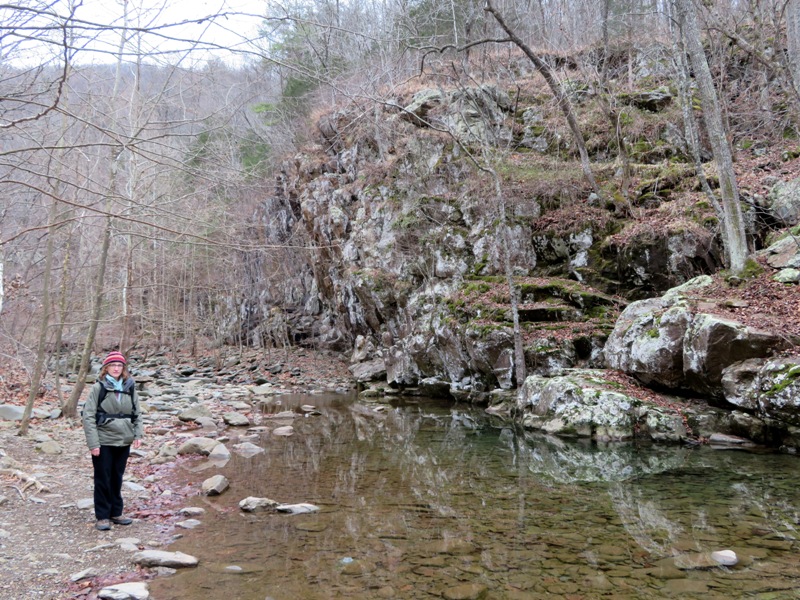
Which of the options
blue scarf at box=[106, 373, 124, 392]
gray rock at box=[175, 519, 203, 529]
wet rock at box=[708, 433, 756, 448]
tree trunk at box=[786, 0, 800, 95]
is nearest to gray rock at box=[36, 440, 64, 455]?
blue scarf at box=[106, 373, 124, 392]

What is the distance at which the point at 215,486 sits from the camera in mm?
6523

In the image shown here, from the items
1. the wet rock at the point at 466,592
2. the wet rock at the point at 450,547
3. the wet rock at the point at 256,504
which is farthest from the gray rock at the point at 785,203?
the wet rock at the point at 256,504

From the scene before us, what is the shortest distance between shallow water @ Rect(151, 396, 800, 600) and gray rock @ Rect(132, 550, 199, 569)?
129mm

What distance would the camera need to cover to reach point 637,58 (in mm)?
21234

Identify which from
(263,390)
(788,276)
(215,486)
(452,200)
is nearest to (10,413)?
(215,486)

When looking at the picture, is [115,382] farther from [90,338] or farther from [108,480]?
[90,338]

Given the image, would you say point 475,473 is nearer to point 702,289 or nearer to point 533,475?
Answer: point 533,475

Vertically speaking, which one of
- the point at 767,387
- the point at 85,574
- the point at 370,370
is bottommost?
the point at 370,370

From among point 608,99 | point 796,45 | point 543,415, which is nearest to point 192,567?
point 543,415

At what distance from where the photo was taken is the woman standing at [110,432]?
4.99m

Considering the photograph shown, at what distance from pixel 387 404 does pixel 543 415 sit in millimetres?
6307

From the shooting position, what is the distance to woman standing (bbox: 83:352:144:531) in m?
4.99

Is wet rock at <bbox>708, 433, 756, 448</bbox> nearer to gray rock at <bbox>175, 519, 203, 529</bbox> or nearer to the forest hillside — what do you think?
the forest hillside

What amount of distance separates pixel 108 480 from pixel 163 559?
4.18 feet
